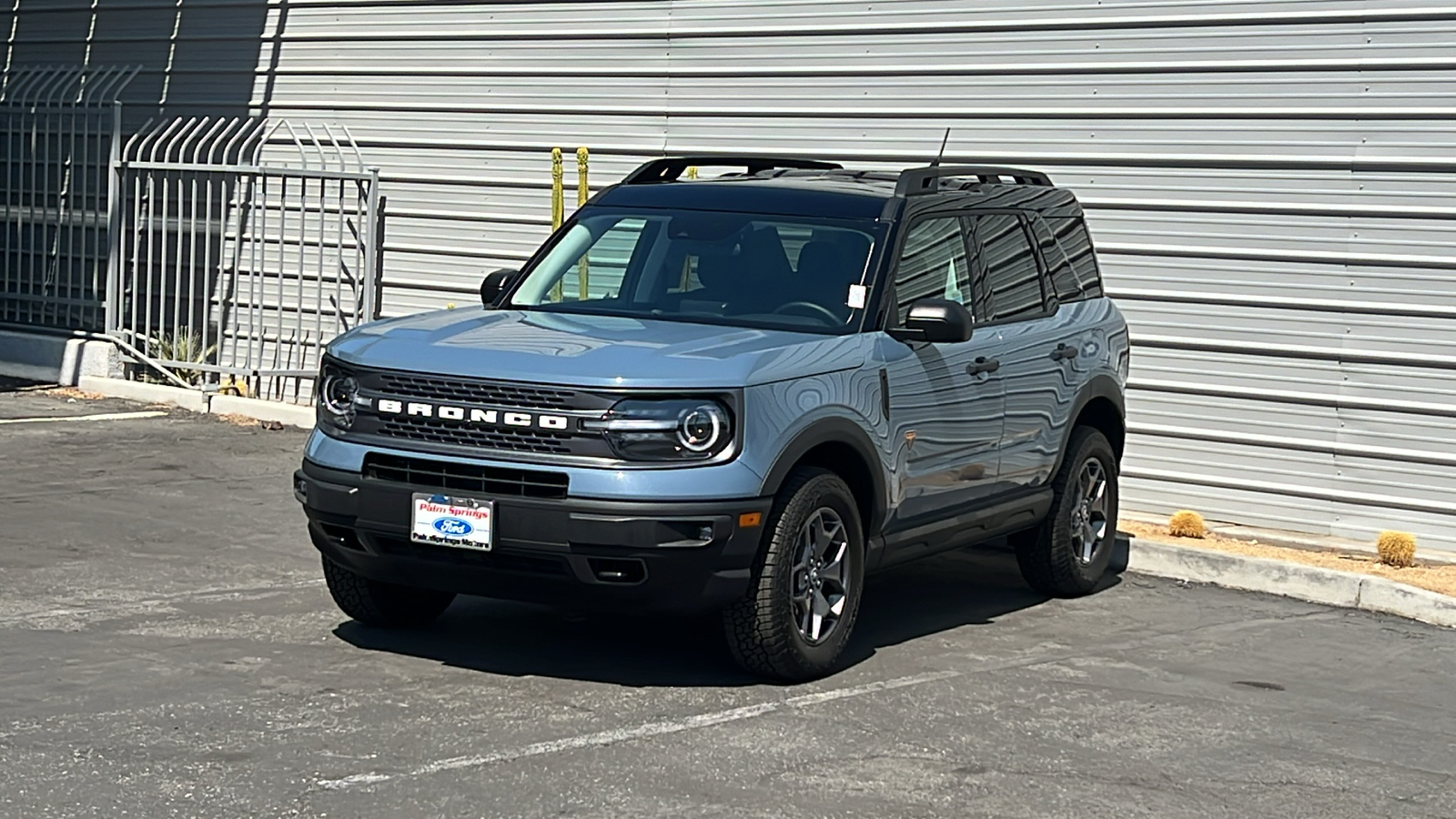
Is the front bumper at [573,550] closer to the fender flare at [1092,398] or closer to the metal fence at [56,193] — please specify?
the fender flare at [1092,398]

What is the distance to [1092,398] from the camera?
9.58m

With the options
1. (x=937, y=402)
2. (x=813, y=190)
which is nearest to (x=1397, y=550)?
(x=937, y=402)

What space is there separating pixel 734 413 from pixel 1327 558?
4771 mm

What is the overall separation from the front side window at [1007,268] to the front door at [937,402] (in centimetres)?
19

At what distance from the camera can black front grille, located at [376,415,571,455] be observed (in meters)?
6.93

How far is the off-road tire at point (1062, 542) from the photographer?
935 centimetres

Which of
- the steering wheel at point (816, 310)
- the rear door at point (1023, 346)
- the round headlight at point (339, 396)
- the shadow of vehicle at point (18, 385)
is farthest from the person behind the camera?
the shadow of vehicle at point (18, 385)

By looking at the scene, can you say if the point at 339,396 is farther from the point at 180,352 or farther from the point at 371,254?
the point at 180,352

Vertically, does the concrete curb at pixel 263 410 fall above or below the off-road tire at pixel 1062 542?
below

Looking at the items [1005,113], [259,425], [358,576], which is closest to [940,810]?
[358,576]

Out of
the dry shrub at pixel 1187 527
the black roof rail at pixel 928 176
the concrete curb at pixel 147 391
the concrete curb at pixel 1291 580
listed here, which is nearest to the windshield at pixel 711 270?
the black roof rail at pixel 928 176

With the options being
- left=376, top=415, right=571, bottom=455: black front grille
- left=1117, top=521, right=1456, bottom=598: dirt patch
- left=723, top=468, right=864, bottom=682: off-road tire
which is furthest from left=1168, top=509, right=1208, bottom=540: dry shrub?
left=376, top=415, right=571, bottom=455: black front grille

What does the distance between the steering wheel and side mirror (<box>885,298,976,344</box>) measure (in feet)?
0.94

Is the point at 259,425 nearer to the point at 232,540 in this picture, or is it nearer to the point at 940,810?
the point at 232,540
